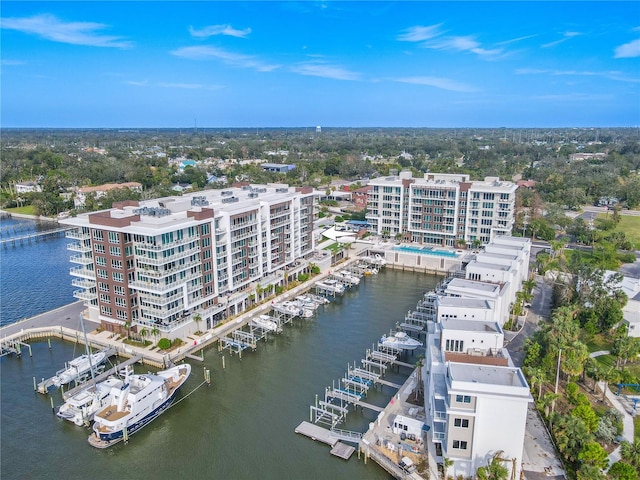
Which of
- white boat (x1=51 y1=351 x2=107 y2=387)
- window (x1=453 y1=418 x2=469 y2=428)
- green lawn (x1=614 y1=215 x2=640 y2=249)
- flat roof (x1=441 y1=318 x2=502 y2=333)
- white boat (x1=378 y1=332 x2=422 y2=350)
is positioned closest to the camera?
window (x1=453 y1=418 x2=469 y2=428)

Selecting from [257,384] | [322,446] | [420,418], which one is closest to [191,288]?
[257,384]

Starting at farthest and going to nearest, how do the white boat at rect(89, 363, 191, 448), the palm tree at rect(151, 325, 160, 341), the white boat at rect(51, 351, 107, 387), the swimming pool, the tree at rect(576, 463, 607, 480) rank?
the swimming pool, the palm tree at rect(151, 325, 160, 341), the white boat at rect(51, 351, 107, 387), the white boat at rect(89, 363, 191, 448), the tree at rect(576, 463, 607, 480)

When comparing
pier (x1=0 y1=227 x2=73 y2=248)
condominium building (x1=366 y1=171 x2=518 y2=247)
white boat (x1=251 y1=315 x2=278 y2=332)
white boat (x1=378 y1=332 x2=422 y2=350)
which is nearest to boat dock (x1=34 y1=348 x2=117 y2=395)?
white boat (x1=251 y1=315 x2=278 y2=332)

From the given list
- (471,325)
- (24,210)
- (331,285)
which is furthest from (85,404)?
(24,210)

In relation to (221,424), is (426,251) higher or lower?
higher

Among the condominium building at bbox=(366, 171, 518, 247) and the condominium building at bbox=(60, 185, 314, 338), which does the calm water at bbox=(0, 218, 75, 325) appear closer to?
the condominium building at bbox=(60, 185, 314, 338)

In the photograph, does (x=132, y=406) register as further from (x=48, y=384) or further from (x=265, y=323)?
(x=265, y=323)

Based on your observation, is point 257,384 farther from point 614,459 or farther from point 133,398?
point 614,459
